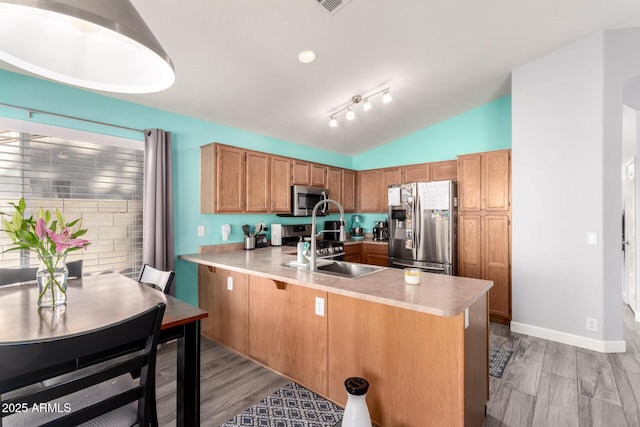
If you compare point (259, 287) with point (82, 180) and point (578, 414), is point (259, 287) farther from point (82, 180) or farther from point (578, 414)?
point (578, 414)

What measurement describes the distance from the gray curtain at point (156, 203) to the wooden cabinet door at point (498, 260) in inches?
146

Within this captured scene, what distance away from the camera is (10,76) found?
2162 millimetres

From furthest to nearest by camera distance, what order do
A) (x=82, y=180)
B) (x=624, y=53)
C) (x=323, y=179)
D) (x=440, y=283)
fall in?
(x=323, y=179) < (x=624, y=53) < (x=82, y=180) < (x=440, y=283)

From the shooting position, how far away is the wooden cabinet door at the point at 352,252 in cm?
443

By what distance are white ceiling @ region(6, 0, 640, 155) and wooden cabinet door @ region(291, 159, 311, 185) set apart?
0.54 meters

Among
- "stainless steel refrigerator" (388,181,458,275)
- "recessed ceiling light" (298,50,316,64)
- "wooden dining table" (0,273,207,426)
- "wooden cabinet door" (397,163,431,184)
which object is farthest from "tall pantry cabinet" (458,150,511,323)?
"wooden dining table" (0,273,207,426)

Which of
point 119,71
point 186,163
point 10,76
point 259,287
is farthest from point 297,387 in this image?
point 10,76

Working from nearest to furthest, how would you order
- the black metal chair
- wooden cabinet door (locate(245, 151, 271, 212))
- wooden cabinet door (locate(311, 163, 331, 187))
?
the black metal chair
wooden cabinet door (locate(245, 151, 271, 212))
wooden cabinet door (locate(311, 163, 331, 187))

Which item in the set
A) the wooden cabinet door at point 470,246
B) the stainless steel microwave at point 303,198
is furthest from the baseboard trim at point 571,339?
the stainless steel microwave at point 303,198

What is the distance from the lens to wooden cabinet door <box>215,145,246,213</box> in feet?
10.3

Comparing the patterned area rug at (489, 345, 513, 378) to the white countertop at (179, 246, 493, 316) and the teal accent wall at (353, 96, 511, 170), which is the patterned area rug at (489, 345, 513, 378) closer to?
the white countertop at (179, 246, 493, 316)

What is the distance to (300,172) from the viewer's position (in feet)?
13.8

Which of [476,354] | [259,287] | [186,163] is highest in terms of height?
[186,163]

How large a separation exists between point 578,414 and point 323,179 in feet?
12.1
